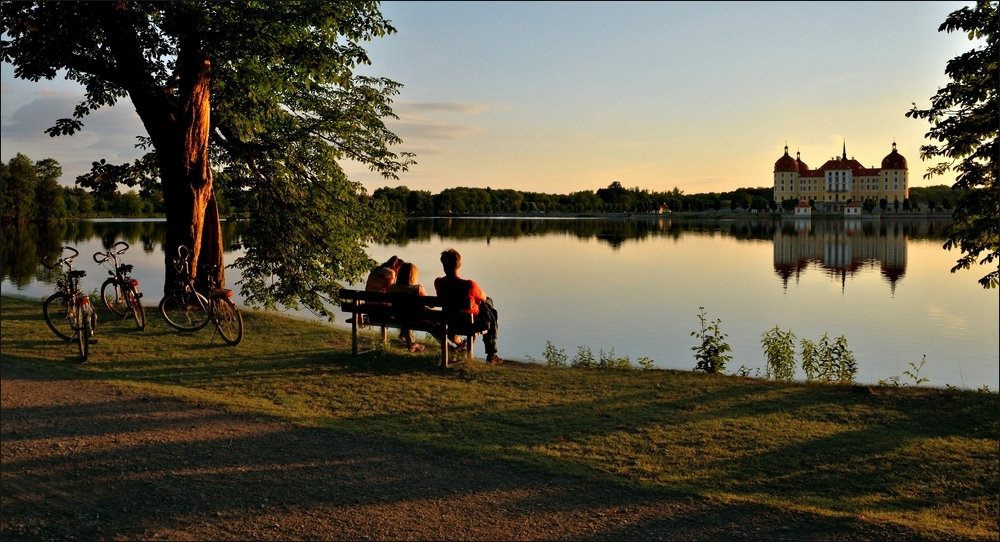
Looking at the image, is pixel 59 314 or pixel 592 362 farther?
pixel 592 362

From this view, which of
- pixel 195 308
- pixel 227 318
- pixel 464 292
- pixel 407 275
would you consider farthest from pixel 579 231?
pixel 464 292

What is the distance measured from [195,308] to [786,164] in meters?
169

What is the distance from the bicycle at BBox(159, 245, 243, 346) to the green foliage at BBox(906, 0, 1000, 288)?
887cm

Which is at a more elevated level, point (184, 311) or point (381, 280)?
point (381, 280)

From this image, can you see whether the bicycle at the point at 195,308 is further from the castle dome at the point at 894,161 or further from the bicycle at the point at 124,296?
the castle dome at the point at 894,161

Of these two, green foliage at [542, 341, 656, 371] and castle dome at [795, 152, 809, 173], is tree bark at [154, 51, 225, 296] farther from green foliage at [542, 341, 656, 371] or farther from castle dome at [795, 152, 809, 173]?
castle dome at [795, 152, 809, 173]

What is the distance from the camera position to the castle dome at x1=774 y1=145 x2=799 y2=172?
165875 millimetres

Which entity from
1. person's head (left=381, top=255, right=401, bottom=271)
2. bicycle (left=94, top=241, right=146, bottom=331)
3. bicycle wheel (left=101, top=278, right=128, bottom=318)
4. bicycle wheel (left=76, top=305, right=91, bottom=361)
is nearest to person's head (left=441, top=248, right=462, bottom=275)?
person's head (left=381, top=255, right=401, bottom=271)

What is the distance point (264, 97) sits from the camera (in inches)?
507

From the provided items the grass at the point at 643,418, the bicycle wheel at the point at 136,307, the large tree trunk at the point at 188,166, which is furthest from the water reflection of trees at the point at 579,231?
the grass at the point at 643,418

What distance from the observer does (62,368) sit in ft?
28.7

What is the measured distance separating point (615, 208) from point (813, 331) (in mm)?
150709

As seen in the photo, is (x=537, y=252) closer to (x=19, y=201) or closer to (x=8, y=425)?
(x=19, y=201)

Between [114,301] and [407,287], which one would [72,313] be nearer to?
[114,301]
